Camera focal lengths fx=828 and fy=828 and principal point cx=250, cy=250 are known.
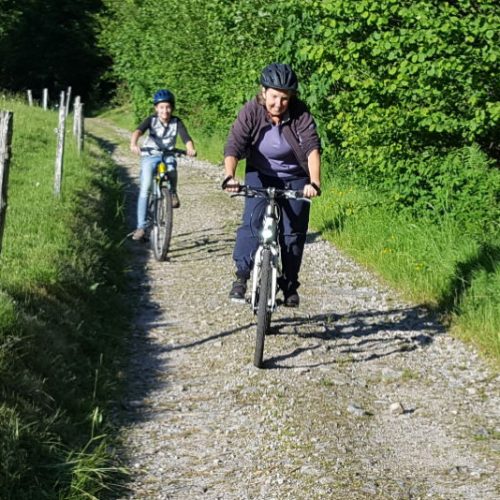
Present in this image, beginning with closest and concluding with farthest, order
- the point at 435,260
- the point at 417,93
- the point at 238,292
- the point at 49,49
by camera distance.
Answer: the point at 238,292 → the point at 417,93 → the point at 435,260 → the point at 49,49

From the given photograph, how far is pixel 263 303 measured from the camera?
6262 mm

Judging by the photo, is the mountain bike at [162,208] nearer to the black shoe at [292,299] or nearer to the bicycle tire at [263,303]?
the black shoe at [292,299]

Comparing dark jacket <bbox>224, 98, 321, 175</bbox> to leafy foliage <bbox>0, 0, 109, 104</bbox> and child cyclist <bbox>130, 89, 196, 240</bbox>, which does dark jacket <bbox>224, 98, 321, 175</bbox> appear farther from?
leafy foliage <bbox>0, 0, 109, 104</bbox>

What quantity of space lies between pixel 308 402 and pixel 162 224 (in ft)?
16.6

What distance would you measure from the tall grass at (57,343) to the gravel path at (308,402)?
0.25m

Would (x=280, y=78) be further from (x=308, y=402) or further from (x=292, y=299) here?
(x=308, y=402)

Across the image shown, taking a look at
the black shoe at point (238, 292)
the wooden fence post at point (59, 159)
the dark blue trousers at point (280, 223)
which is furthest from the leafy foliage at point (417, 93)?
the wooden fence post at point (59, 159)

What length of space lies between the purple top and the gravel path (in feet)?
4.72

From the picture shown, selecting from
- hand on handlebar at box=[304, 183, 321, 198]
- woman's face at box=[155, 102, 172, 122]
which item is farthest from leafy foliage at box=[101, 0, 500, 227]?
hand on handlebar at box=[304, 183, 321, 198]

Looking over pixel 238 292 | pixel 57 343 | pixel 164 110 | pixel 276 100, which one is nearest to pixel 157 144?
pixel 164 110

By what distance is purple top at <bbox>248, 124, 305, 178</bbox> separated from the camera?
6.54 m

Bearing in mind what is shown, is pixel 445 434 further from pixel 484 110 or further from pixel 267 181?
pixel 484 110

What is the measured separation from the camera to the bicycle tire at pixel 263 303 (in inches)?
243

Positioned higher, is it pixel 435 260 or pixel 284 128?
pixel 284 128
